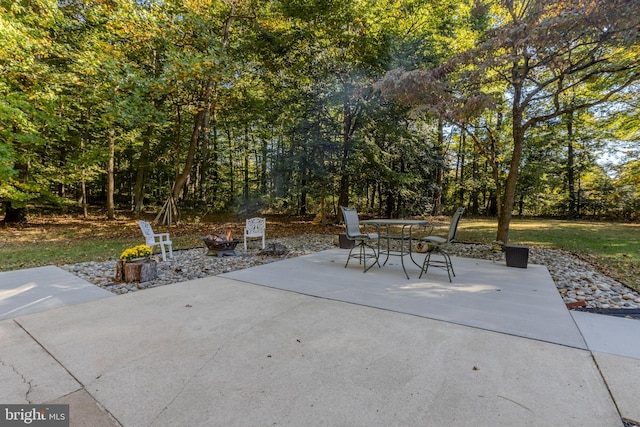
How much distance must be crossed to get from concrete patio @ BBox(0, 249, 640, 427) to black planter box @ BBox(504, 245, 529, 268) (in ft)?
4.55

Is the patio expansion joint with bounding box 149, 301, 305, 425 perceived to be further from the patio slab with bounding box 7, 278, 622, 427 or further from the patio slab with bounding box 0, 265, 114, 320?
the patio slab with bounding box 0, 265, 114, 320

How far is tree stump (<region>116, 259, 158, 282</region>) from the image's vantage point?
371 centimetres

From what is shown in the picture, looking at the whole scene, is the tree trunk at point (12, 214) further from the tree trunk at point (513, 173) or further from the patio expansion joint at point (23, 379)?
the tree trunk at point (513, 173)

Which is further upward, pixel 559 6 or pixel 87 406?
pixel 559 6

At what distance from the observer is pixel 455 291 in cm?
340

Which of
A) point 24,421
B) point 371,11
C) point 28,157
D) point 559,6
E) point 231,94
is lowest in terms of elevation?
point 24,421

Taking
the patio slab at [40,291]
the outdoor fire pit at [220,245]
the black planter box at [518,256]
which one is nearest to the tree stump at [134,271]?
the patio slab at [40,291]

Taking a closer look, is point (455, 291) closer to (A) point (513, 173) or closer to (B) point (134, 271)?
(A) point (513, 173)

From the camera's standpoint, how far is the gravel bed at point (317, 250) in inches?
132

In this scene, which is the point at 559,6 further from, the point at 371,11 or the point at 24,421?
the point at 24,421

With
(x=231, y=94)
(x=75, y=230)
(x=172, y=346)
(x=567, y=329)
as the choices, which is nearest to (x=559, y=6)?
(x=567, y=329)

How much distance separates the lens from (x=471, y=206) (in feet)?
63.2

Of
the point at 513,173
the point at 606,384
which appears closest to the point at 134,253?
the point at 606,384

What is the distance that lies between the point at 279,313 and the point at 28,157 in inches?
410
